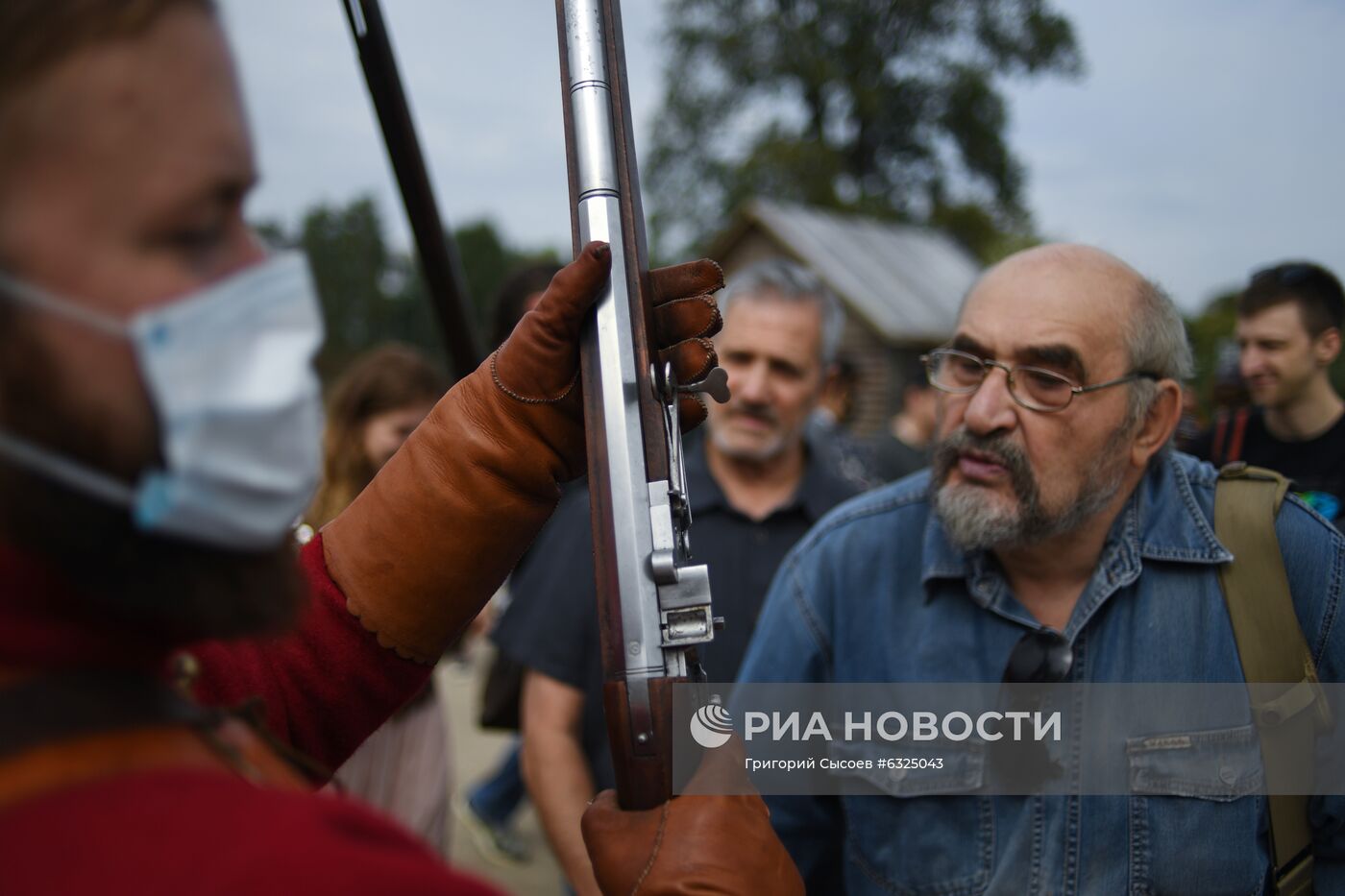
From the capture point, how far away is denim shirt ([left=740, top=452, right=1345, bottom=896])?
6.00ft

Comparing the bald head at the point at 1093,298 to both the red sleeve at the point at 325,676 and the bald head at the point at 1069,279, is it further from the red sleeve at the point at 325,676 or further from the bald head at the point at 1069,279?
the red sleeve at the point at 325,676

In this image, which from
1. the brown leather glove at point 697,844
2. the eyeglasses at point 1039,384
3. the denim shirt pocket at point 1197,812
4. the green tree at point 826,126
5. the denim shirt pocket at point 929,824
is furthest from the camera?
the green tree at point 826,126

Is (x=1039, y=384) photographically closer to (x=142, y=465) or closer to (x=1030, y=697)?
(x=1030, y=697)

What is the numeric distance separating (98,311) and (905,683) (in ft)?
5.37

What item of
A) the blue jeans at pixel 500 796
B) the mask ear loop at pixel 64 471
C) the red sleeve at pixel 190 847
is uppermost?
the mask ear loop at pixel 64 471

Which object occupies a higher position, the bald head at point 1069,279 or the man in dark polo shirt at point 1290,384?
the bald head at point 1069,279

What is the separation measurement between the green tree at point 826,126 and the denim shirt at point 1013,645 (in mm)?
29399

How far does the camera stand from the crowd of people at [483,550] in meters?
0.79

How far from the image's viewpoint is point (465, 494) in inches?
59.7

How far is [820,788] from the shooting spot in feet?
6.75

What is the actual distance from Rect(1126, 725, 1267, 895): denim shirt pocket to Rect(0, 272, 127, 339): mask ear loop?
5.93 ft

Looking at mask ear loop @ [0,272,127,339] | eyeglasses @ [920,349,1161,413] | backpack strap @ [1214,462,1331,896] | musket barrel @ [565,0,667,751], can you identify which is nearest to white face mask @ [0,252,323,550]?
mask ear loop @ [0,272,127,339]

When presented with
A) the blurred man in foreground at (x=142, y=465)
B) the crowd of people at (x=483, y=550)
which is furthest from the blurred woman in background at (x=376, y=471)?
the blurred man in foreground at (x=142, y=465)

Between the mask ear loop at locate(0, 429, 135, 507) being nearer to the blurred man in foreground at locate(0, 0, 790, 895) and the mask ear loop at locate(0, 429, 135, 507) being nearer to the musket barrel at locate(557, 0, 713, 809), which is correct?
the blurred man in foreground at locate(0, 0, 790, 895)
